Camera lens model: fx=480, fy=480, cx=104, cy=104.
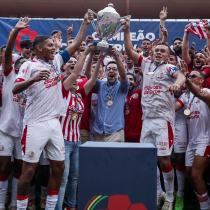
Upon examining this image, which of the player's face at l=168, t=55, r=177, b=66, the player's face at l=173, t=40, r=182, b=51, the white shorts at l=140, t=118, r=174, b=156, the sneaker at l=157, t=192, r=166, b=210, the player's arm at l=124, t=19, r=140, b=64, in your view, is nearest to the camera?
the white shorts at l=140, t=118, r=174, b=156

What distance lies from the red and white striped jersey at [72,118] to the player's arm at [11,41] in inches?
26.8

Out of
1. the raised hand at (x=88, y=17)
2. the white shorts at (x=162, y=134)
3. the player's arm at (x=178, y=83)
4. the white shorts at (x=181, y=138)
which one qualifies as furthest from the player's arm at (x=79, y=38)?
the white shorts at (x=181, y=138)

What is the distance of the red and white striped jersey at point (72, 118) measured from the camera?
536 centimetres

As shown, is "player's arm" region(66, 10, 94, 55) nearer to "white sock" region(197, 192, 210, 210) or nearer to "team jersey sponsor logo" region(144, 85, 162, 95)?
"team jersey sponsor logo" region(144, 85, 162, 95)

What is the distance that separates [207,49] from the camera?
20.2 ft

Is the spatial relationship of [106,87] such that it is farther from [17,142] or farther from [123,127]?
[17,142]

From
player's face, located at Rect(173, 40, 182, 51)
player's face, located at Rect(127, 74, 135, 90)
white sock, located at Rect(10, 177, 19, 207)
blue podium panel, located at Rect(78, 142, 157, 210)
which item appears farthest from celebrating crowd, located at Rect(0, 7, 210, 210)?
blue podium panel, located at Rect(78, 142, 157, 210)

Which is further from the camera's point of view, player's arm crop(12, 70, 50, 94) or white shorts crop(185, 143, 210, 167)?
white shorts crop(185, 143, 210, 167)

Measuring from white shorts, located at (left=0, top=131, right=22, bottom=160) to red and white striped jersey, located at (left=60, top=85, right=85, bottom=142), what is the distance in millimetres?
580

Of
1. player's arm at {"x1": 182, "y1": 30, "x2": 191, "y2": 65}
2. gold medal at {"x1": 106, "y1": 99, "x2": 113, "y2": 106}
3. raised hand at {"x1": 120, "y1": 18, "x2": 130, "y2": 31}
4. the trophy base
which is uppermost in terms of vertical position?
raised hand at {"x1": 120, "y1": 18, "x2": 130, "y2": 31}

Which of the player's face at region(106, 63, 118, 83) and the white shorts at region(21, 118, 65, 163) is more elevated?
the player's face at region(106, 63, 118, 83)

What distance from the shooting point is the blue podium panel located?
344 centimetres

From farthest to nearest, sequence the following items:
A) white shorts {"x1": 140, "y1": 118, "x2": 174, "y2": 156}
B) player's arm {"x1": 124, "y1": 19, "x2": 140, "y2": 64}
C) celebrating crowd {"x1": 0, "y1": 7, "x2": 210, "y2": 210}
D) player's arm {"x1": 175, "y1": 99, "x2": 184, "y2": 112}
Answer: player's arm {"x1": 175, "y1": 99, "x2": 184, "y2": 112}, player's arm {"x1": 124, "y1": 19, "x2": 140, "y2": 64}, white shorts {"x1": 140, "y1": 118, "x2": 174, "y2": 156}, celebrating crowd {"x1": 0, "y1": 7, "x2": 210, "y2": 210}

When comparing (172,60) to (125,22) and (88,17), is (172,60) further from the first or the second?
(88,17)
